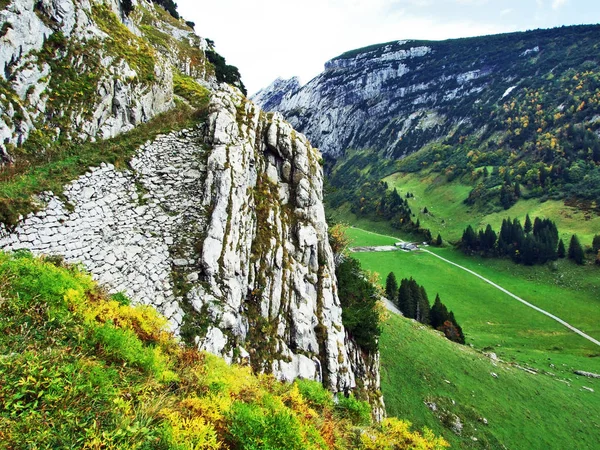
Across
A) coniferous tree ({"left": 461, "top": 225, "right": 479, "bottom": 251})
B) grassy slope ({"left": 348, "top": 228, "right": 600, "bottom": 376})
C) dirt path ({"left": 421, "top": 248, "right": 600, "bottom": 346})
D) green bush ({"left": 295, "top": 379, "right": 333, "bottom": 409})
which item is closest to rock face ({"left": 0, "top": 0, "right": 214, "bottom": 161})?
green bush ({"left": 295, "top": 379, "right": 333, "bottom": 409})

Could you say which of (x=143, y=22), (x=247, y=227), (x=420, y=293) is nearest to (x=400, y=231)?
(x=420, y=293)

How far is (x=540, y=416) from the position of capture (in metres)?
39.1

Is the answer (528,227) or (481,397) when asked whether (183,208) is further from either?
(528,227)

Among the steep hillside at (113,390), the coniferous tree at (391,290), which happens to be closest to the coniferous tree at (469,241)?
the coniferous tree at (391,290)

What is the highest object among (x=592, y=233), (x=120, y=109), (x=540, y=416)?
(x=120, y=109)

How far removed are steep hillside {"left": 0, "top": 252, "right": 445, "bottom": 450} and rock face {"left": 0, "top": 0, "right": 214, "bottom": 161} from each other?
1183 cm

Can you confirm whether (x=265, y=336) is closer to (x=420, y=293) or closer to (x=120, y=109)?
(x=120, y=109)

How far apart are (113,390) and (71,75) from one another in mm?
21434

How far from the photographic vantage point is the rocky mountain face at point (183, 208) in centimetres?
1482

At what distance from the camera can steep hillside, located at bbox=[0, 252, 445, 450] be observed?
5133 millimetres

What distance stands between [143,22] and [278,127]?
42.9 meters

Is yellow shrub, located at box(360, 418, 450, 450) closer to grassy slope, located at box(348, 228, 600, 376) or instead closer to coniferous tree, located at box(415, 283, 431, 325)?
grassy slope, located at box(348, 228, 600, 376)

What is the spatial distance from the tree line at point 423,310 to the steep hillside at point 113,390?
6696 centimetres

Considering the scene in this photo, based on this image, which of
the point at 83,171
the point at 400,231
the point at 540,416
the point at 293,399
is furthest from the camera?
the point at 400,231
